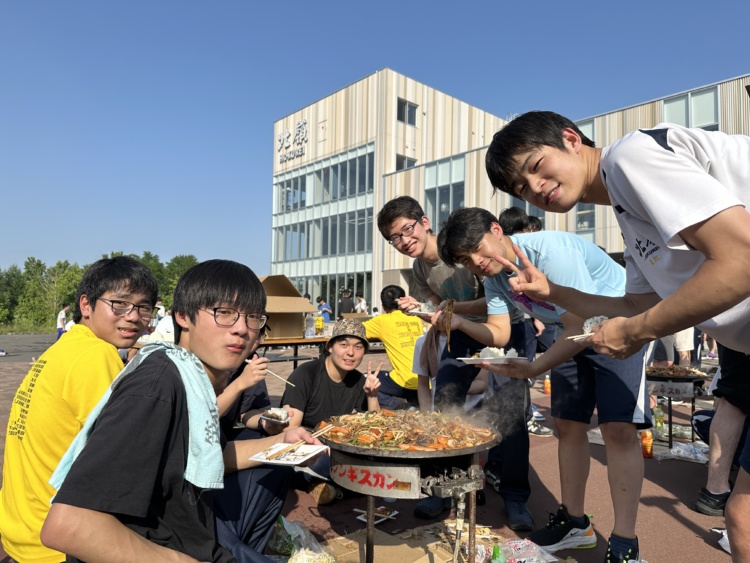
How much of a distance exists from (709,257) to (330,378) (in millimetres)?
3632

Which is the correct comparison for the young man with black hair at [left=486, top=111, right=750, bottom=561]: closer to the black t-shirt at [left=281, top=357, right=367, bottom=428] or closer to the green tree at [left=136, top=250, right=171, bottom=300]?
the black t-shirt at [left=281, top=357, right=367, bottom=428]

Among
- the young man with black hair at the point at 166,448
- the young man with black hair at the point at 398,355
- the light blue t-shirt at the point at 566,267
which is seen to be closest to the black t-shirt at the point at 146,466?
the young man with black hair at the point at 166,448

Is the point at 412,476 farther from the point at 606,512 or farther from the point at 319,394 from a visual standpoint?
the point at 606,512

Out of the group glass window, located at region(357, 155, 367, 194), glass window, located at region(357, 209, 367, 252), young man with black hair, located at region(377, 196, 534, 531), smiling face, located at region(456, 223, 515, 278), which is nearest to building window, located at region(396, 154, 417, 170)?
glass window, located at region(357, 155, 367, 194)

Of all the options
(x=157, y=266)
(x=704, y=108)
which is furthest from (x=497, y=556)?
(x=157, y=266)

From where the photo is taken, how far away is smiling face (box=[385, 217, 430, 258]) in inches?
169

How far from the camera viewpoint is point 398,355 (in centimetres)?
591

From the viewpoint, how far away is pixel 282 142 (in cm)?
3691

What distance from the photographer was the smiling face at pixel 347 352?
4559mm

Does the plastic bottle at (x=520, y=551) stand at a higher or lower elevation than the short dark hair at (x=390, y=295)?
lower

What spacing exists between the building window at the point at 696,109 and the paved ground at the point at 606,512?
1660cm

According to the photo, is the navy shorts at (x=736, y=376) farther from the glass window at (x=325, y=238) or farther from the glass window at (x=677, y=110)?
the glass window at (x=325, y=238)

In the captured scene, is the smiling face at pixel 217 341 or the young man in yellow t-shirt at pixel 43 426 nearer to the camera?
the smiling face at pixel 217 341

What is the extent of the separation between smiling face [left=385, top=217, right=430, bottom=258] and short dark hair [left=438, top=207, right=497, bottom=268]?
2.81ft
